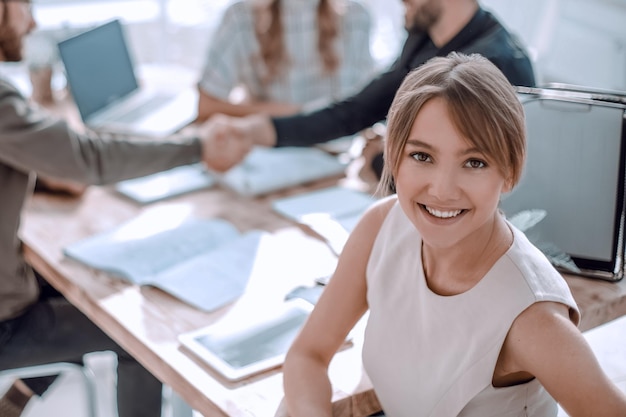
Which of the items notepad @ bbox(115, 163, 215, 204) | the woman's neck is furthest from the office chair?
the woman's neck

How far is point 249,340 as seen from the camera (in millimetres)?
1251

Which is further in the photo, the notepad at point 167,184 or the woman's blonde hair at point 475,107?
the notepad at point 167,184

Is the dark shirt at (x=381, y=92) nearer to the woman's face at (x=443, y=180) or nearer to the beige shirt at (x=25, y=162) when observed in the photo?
the beige shirt at (x=25, y=162)

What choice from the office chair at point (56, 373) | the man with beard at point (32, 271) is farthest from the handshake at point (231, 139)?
the office chair at point (56, 373)

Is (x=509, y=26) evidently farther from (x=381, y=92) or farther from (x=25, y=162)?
(x=25, y=162)

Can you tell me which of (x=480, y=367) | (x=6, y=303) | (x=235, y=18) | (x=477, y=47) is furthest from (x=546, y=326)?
(x=235, y=18)

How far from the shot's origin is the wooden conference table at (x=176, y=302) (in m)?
1.13

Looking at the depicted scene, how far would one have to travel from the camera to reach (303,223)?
5.44 feet

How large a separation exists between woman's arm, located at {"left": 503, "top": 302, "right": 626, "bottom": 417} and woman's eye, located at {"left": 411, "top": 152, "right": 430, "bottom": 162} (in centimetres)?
21

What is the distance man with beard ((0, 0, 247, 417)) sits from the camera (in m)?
1.61

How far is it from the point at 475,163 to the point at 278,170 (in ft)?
3.48

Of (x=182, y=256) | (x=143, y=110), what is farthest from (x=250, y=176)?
(x=143, y=110)

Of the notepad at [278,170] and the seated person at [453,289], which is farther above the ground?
the seated person at [453,289]

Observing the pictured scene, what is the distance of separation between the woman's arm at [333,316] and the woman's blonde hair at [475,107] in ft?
0.68
